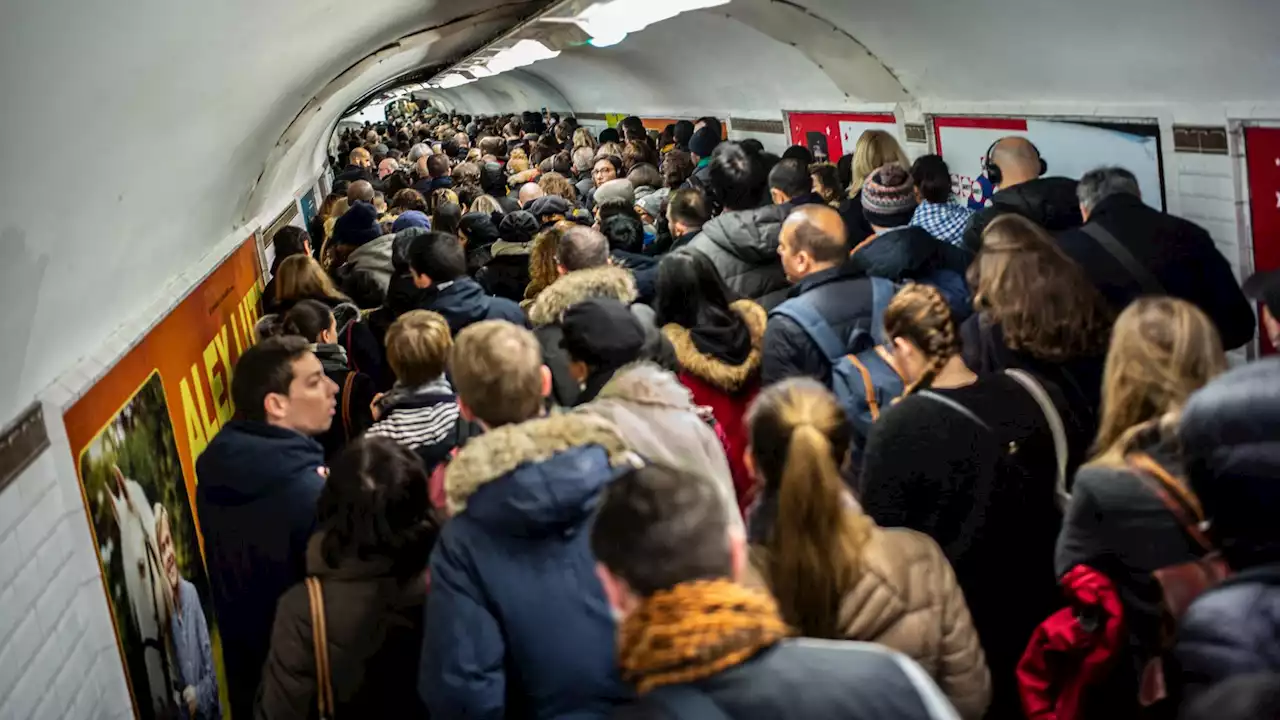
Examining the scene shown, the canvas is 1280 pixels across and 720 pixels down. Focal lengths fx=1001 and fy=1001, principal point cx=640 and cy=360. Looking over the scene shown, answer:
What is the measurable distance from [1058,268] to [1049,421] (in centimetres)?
65

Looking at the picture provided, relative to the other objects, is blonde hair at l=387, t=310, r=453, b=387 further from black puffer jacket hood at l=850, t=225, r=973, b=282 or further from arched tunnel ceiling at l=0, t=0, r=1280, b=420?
black puffer jacket hood at l=850, t=225, r=973, b=282

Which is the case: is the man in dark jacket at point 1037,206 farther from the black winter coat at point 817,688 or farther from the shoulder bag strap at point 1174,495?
the black winter coat at point 817,688

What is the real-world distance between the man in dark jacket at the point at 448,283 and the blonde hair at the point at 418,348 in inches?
34.9

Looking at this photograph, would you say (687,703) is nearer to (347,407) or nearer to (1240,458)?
(1240,458)

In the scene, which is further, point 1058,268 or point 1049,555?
Answer: point 1058,268

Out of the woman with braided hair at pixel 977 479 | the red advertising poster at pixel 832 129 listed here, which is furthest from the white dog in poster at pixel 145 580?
the red advertising poster at pixel 832 129

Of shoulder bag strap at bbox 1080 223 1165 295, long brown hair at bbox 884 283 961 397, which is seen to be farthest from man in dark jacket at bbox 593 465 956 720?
shoulder bag strap at bbox 1080 223 1165 295

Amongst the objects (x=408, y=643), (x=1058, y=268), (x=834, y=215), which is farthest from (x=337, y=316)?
(x=1058, y=268)

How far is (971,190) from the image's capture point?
7.84 meters

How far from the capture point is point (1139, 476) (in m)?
2.29

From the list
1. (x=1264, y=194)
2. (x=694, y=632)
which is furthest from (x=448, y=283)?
(x=1264, y=194)

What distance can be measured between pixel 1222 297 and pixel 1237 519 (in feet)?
9.50

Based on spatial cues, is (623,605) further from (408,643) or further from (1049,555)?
(1049,555)

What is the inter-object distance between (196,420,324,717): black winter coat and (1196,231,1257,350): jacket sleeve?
12.2 ft
